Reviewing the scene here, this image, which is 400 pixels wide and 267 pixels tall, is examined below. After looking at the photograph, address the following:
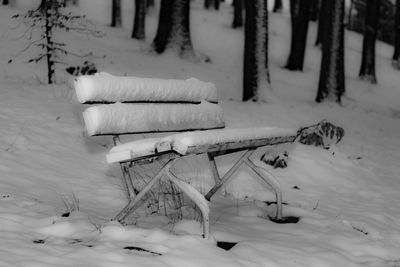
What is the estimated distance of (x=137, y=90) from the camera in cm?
419

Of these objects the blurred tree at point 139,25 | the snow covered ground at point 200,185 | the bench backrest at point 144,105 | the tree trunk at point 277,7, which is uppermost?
the tree trunk at point 277,7

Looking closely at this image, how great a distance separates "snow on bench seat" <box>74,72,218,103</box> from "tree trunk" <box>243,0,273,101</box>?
4.98 metres

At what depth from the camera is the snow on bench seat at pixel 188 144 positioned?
3.28m

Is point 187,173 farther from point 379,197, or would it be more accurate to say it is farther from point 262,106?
point 262,106

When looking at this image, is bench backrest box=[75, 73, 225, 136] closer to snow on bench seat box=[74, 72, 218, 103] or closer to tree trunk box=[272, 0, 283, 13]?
snow on bench seat box=[74, 72, 218, 103]

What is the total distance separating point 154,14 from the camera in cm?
2594

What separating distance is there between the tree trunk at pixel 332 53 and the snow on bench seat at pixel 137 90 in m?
6.59

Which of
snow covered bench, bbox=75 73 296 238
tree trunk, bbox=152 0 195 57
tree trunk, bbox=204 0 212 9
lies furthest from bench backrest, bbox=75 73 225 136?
tree trunk, bbox=204 0 212 9

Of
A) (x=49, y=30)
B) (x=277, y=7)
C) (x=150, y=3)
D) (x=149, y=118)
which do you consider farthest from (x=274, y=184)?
(x=277, y=7)

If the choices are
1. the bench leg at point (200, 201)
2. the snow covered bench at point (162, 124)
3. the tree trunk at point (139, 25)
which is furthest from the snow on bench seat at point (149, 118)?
the tree trunk at point (139, 25)

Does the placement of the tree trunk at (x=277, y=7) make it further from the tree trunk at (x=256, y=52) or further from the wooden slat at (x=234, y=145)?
the wooden slat at (x=234, y=145)

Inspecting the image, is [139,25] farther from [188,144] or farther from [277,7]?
[277,7]

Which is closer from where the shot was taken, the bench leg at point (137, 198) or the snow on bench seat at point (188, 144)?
the snow on bench seat at point (188, 144)

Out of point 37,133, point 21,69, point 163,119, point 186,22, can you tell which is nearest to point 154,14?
point 186,22
